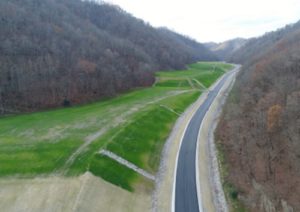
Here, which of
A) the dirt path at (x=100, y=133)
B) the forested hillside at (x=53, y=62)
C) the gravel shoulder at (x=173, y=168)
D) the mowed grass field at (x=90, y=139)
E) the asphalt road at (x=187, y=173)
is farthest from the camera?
the forested hillside at (x=53, y=62)

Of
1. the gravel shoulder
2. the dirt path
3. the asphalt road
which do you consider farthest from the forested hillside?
the asphalt road

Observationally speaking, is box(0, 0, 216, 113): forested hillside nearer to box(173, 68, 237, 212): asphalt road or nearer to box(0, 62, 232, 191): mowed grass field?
box(0, 62, 232, 191): mowed grass field

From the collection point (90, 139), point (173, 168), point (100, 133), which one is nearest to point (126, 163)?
point (173, 168)

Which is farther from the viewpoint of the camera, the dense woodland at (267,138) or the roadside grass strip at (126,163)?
the roadside grass strip at (126,163)

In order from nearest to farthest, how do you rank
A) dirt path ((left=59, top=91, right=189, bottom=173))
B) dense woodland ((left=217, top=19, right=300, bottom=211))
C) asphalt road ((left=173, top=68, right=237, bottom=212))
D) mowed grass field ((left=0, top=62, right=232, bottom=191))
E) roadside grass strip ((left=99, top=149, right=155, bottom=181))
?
asphalt road ((left=173, top=68, right=237, bottom=212)) < dense woodland ((left=217, top=19, right=300, bottom=211)) < mowed grass field ((left=0, top=62, right=232, bottom=191)) < dirt path ((left=59, top=91, right=189, bottom=173)) < roadside grass strip ((left=99, top=149, right=155, bottom=181))

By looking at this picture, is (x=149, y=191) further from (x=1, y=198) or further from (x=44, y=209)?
(x=1, y=198)

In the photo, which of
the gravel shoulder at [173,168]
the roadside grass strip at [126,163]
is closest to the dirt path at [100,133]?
the roadside grass strip at [126,163]

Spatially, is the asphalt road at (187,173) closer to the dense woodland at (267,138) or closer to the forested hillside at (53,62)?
the dense woodland at (267,138)
